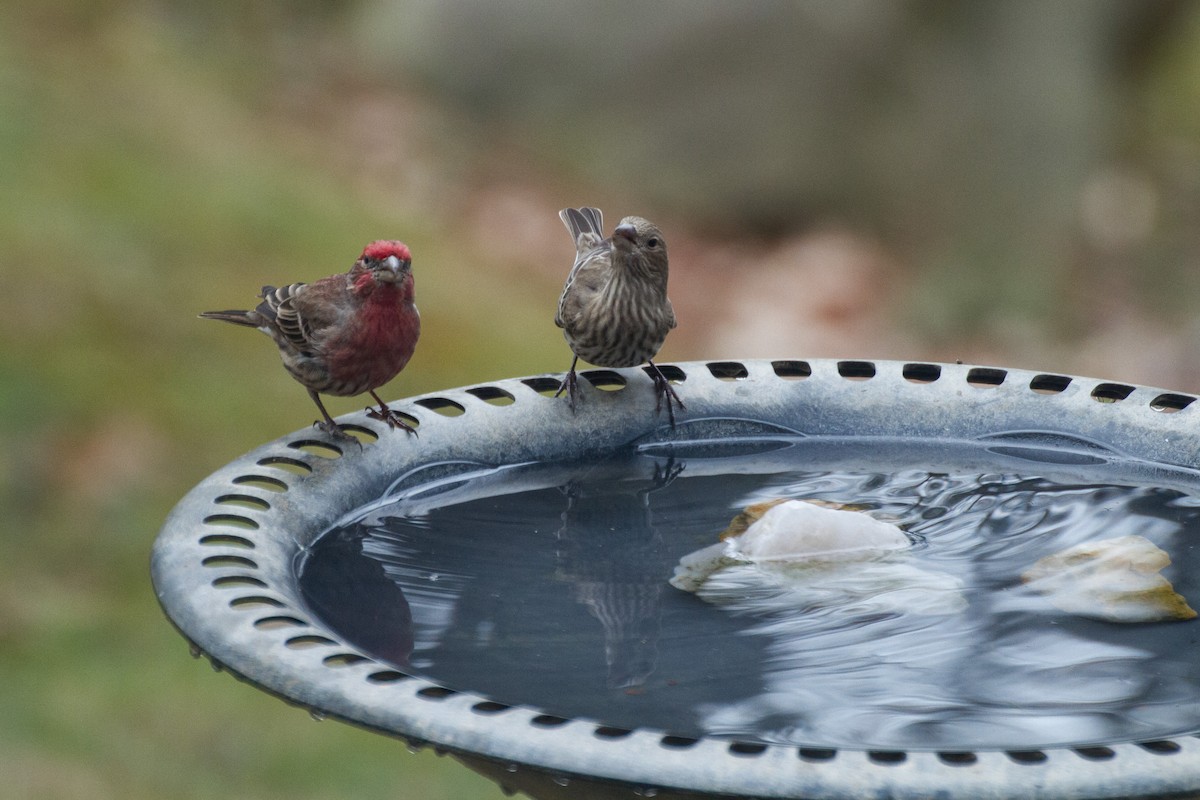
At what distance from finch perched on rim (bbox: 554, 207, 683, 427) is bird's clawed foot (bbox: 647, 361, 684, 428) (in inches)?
3.4

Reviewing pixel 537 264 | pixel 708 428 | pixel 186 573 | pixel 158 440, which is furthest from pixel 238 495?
pixel 537 264

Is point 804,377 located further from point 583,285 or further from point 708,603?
point 708,603

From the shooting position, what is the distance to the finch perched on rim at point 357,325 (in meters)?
3.78

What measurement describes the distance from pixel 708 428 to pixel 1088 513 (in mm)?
901

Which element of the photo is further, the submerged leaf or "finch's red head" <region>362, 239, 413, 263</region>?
"finch's red head" <region>362, 239, 413, 263</region>

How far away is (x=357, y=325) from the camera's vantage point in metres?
3.79

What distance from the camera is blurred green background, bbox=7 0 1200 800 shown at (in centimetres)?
627

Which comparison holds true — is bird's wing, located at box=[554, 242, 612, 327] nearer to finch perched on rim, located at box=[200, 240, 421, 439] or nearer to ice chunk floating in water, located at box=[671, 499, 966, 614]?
finch perched on rim, located at box=[200, 240, 421, 439]

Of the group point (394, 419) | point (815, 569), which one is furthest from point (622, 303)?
point (815, 569)

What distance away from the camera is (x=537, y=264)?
9953 mm

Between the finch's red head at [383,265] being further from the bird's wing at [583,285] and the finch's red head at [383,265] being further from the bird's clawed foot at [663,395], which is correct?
the bird's clawed foot at [663,395]

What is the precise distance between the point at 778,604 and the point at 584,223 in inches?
92.2

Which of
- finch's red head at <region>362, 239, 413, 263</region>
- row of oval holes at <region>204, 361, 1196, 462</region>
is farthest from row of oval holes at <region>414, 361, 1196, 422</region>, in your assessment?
finch's red head at <region>362, 239, 413, 263</region>

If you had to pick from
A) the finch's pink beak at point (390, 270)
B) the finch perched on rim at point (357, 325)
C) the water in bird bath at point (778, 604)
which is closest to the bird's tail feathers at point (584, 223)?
the finch perched on rim at point (357, 325)
